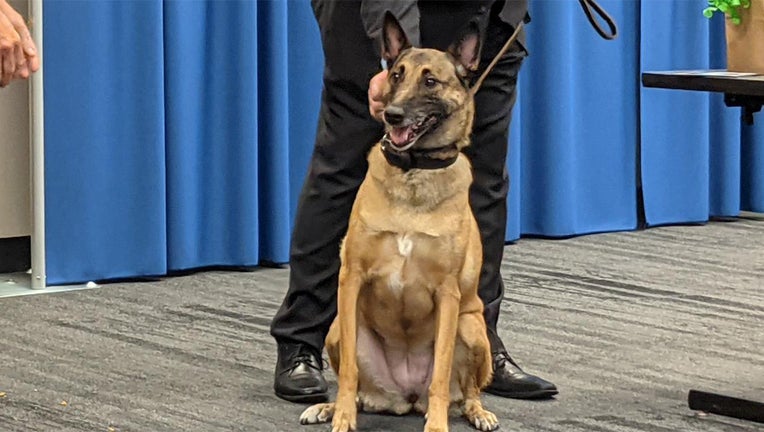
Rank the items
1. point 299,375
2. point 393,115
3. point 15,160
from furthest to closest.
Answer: point 15,160
point 299,375
point 393,115

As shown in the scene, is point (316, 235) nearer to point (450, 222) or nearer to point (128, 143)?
point (450, 222)

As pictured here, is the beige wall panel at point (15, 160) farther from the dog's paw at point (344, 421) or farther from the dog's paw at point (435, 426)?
the dog's paw at point (435, 426)

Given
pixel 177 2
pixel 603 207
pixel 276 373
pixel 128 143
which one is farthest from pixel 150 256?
pixel 603 207

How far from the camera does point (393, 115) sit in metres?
2.34

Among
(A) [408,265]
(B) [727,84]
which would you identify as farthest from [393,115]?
(B) [727,84]

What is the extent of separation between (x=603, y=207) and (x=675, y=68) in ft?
2.14

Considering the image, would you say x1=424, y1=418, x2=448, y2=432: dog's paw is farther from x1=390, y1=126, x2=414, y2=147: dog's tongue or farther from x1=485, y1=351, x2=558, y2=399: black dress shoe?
x1=390, y1=126, x2=414, y2=147: dog's tongue

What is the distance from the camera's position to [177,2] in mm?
4055

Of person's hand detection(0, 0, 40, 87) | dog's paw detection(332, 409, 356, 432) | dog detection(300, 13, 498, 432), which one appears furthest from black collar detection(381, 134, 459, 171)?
person's hand detection(0, 0, 40, 87)

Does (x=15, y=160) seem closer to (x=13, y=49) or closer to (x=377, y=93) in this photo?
(x=377, y=93)

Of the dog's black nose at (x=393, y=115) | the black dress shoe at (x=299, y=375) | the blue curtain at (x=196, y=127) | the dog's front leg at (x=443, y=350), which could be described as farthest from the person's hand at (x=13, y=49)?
the blue curtain at (x=196, y=127)

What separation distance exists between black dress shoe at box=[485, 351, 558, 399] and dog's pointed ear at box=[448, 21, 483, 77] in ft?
2.31

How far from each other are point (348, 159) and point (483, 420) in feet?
2.07

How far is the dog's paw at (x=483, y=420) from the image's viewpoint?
8.27 ft
